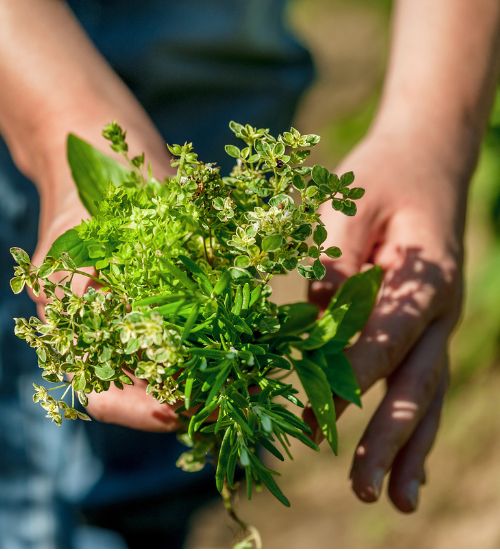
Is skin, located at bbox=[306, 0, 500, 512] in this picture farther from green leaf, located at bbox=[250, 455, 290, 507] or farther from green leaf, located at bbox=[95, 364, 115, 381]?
green leaf, located at bbox=[95, 364, 115, 381]

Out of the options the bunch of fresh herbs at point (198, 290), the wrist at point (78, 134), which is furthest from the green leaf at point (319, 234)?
the wrist at point (78, 134)

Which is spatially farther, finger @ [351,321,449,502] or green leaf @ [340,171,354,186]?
finger @ [351,321,449,502]

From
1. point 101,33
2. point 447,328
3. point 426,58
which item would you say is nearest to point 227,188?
point 447,328

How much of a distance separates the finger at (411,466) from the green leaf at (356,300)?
0.29 metres

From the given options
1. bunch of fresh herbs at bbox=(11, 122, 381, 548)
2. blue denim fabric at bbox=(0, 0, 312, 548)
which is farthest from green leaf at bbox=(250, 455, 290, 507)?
blue denim fabric at bbox=(0, 0, 312, 548)

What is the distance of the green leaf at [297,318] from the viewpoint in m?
0.91

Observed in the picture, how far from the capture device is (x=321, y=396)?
0.89 m

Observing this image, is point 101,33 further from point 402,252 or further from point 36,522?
point 36,522

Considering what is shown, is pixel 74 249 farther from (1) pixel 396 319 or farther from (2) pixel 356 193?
(1) pixel 396 319

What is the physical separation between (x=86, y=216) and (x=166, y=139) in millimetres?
693

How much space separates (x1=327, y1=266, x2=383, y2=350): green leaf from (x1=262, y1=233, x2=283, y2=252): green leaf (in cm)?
21

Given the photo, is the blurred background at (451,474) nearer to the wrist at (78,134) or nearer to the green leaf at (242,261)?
the wrist at (78,134)

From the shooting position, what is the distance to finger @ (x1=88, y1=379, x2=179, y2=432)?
38.4 inches

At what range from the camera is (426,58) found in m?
1.29
